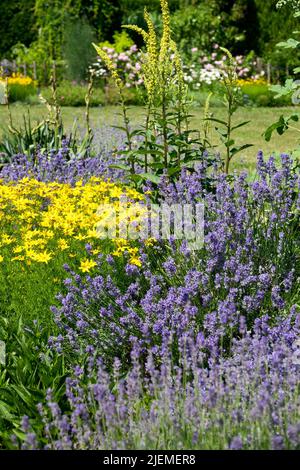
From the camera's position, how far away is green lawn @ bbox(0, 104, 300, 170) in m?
10.7

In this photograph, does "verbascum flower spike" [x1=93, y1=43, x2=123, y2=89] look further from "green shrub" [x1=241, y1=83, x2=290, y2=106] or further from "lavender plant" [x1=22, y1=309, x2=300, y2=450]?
"green shrub" [x1=241, y1=83, x2=290, y2=106]

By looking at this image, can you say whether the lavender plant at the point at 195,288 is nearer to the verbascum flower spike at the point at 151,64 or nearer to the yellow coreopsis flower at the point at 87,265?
the yellow coreopsis flower at the point at 87,265

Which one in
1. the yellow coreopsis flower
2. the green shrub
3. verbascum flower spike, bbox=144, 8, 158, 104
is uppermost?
verbascum flower spike, bbox=144, 8, 158, 104

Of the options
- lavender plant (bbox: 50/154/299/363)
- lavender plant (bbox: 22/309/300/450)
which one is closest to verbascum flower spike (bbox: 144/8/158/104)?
lavender plant (bbox: 50/154/299/363)

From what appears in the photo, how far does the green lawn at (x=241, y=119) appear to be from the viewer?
10.7 metres

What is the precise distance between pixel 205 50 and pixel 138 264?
16489 mm

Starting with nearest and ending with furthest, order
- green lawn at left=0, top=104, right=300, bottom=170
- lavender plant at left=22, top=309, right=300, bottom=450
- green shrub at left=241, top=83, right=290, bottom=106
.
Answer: lavender plant at left=22, top=309, right=300, bottom=450 → green lawn at left=0, top=104, right=300, bottom=170 → green shrub at left=241, top=83, right=290, bottom=106

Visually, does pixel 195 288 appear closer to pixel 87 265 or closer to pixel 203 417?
pixel 87 265

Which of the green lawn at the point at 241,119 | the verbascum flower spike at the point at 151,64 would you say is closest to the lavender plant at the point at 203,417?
the verbascum flower spike at the point at 151,64

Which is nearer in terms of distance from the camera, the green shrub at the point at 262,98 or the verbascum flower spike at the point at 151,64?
the verbascum flower spike at the point at 151,64

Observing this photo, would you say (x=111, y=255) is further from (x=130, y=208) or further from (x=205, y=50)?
(x=205, y=50)

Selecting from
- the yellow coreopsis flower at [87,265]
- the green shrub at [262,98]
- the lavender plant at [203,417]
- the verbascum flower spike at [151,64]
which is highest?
the verbascum flower spike at [151,64]

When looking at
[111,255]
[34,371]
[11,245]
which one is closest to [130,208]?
[111,255]

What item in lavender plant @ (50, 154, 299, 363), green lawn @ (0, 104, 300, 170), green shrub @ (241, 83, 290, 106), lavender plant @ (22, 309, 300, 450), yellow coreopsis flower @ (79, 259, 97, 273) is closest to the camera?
lavender plant @ (22, 309, 300, 450)
